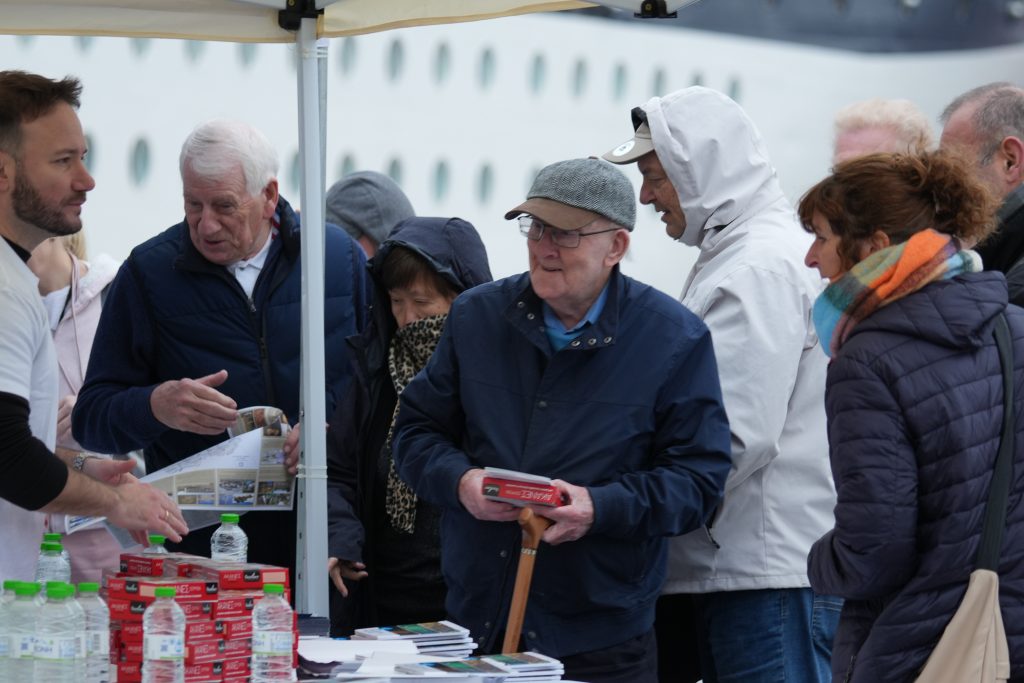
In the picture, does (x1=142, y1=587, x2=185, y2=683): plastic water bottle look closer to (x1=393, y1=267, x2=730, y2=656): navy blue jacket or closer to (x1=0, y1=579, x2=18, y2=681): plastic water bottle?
(x1=0, y1=579, x2=18, y2=681): plastic water bottle

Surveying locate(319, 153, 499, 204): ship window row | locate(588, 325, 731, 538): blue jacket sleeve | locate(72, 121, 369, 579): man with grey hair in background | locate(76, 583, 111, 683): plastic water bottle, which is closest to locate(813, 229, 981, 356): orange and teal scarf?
locate(588, 325, 731, 538): blue jacket sleeve

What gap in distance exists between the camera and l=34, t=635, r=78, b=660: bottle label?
251cm

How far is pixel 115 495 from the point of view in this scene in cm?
317

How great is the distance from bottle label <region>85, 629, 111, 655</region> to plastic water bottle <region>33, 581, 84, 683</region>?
62 mm

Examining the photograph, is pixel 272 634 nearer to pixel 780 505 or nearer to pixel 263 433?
pixel 263 433


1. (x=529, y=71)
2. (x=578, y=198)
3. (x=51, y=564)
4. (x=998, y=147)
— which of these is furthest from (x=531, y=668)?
(x=529, y=71)

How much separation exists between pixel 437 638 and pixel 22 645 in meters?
0.89

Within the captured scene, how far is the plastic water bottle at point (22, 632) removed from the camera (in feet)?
8.32

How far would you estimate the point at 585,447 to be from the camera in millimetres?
3342

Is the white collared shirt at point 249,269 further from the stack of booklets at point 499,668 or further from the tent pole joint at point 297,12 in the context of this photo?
the stack of booklets at point 499,668

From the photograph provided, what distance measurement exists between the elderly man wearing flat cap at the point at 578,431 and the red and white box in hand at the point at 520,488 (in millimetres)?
63

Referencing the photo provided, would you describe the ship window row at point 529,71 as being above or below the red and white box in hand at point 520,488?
above

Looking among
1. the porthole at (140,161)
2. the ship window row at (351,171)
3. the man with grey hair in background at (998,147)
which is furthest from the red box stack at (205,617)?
the porthole at (140,161)

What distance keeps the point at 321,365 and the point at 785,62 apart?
17238 mm
